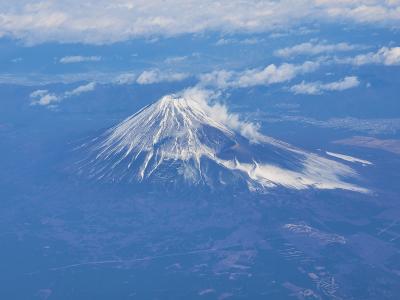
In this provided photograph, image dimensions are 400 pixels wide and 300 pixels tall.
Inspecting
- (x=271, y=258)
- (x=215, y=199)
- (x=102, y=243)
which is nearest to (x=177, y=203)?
(x=215, y=199)

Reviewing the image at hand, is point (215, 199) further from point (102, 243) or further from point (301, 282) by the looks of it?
point (301, 282)

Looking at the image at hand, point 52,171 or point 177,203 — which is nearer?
point 177,203

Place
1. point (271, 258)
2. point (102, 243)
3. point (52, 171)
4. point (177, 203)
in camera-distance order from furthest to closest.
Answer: point (52, 171) < point (177, 203) < point (102, 243) < point (271, 258)

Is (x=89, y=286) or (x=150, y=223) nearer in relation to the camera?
(x=89, y=286)

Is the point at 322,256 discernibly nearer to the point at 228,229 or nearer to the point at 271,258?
the point at 271,258

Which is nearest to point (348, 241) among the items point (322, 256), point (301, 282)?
point (322, 256)

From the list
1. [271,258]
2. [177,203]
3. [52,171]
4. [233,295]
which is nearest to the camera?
[233,295]
